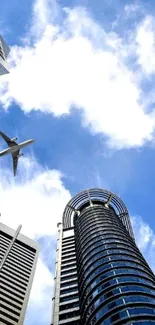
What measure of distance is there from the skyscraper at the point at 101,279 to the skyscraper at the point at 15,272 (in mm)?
7777

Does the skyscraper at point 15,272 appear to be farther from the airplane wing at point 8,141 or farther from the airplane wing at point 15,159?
the airplane wing at point 8,141

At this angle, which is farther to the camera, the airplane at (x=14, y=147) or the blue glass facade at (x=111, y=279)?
the blue glass facade at (x=111, y=279)

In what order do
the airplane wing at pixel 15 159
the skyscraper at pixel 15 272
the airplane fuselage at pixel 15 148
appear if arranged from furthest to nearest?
the skyscraper at pixel 15 272 → the airplane wing at pixel 15 159 → the airplane fuselage at pixel 15 148

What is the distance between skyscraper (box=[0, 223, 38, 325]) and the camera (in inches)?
2795

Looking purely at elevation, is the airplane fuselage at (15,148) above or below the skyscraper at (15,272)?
below

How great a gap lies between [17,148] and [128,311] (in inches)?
1108

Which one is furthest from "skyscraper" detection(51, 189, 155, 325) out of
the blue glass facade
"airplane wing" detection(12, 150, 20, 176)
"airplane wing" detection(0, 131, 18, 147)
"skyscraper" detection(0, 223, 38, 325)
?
"airplane wing" detection(0, 131, 18, 147)

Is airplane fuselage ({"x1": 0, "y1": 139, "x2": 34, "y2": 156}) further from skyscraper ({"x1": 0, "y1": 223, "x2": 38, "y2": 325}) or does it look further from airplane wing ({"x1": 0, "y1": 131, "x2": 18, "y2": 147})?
skyscraper ({"x1": 0, "y1": 223, "x2": 38, "y2": 325})

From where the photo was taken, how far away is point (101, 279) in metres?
60.5

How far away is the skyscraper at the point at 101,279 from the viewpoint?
170 ft

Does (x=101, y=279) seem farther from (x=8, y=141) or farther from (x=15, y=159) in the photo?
(x=8, y=141)

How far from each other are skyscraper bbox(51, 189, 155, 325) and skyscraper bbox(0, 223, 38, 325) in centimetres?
778

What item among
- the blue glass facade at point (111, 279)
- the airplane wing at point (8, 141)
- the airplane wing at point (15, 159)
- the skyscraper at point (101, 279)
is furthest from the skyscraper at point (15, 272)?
the airplane wing at point (8, 141)

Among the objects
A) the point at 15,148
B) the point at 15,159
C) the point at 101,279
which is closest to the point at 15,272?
the point at 101,279
